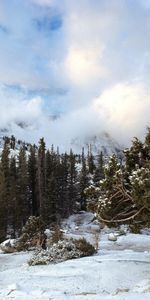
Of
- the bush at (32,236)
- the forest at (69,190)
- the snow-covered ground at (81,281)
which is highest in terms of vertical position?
the forest at (69,190)

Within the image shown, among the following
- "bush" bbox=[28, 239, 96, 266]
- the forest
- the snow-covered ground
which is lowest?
the snow-covered ground

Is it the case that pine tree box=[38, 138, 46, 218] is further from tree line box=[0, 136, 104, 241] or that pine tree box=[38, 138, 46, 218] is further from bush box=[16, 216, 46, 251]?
bush box=[16, 216, 46, 251]

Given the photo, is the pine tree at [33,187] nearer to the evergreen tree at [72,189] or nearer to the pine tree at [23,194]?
the pine tree at [23,194]

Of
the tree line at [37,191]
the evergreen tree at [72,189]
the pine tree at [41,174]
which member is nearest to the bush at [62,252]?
the tree line at [37,191]

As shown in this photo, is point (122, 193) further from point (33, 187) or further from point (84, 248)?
point (33, 187)

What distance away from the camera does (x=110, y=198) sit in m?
19.1

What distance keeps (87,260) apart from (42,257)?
103 inches

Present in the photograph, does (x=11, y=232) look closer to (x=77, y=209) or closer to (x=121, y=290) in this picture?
(x=77, y=209)

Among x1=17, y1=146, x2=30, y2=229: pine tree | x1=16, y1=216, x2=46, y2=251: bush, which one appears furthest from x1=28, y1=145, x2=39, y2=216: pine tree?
x1=16, y1=216, x2=46, y2=251: bush

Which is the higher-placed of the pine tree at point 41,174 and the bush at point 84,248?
the pine tree at point 41,174

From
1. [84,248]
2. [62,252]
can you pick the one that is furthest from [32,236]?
[62,252]

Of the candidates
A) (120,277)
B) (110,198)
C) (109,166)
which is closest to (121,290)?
(120,277)

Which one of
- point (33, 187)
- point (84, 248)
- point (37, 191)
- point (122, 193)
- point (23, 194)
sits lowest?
point (84, 248)

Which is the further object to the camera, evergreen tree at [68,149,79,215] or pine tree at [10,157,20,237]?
evergreen tree at [68,149,79,215]
